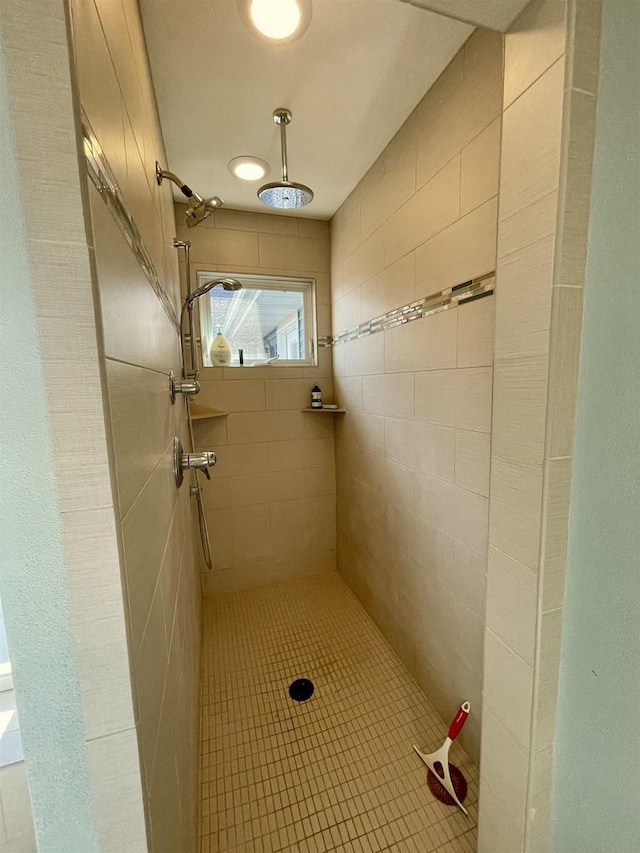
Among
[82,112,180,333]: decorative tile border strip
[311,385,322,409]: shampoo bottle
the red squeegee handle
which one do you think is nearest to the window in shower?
[311,385,322,409]: shampoo bottle

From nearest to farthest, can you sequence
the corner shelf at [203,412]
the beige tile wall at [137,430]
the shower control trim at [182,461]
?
the beige tile wall at [137,430]
the shower control trim at [182,461]
the corner shelf at [203,412]

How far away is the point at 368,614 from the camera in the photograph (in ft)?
6.82

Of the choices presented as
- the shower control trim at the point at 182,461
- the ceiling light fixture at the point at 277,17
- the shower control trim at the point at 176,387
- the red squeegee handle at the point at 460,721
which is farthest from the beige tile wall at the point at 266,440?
the red squeegee handle at the point at 460,721

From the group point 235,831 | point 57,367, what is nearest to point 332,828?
point 235,831

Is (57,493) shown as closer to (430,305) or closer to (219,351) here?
(430,305)

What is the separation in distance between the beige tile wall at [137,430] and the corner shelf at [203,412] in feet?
3.33

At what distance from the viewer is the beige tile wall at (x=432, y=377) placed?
3.69 feet

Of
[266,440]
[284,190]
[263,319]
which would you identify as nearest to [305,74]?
[284,190]

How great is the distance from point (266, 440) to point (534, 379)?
6.00 feet

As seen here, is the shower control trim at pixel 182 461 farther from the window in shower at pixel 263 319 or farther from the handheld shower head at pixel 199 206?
the window in shower at pixel 263 319

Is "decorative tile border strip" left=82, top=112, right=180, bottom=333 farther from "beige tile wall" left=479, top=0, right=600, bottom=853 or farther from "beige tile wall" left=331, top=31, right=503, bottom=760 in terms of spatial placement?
"beige tile wall" left=331, top=31, right=503, bottom=760

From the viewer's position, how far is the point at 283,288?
2.32 m

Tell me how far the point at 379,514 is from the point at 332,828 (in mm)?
1160

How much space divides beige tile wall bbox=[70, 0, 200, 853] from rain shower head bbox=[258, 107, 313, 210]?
54 centimetres
